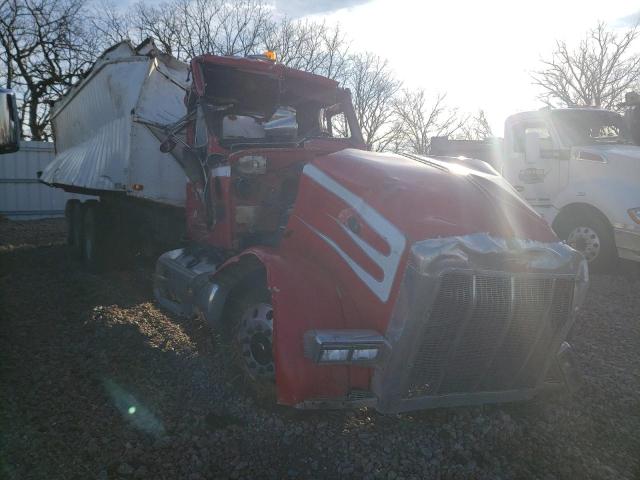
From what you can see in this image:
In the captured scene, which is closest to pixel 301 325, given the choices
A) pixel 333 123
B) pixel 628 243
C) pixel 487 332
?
pixel 487 332

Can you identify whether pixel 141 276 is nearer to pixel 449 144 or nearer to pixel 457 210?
pixel 457 210

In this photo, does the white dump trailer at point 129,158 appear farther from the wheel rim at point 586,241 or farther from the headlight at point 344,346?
the wheel rim at point 586,241

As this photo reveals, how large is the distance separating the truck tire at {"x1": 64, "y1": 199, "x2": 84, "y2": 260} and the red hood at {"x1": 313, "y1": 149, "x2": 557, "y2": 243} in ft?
21.0

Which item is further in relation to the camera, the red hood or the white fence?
the white fence

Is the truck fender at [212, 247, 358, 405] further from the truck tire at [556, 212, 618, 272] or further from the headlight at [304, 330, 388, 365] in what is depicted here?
the truck tire at [556, 212, 618, 272]

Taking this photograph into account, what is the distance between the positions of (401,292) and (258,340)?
1182mm

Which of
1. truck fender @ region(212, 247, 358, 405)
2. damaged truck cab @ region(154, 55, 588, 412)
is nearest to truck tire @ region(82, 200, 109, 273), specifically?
damaged truck cab @ region(154, 55, 588, 412)

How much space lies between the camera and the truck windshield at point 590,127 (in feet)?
26.2

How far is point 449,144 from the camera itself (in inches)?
487

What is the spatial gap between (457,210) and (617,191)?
5393 millimetres

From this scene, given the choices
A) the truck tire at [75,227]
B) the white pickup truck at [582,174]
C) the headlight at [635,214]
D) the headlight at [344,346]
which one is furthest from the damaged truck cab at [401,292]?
the truck tire at [75,227]

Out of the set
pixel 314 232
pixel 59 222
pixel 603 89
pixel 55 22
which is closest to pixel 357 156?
pixel 314 232

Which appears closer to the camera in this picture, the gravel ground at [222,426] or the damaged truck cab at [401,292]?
the damaged truck cab at [401,292]

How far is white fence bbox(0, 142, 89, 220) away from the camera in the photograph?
15.5m
